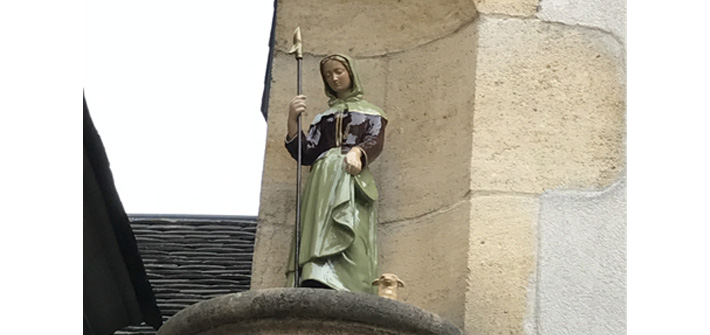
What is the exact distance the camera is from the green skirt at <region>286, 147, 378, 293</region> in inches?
312

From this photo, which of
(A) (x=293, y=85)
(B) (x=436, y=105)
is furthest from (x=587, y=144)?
(A) (x=293, y=85)

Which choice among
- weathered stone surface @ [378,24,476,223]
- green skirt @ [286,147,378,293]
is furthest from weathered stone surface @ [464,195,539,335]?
green skirt @ [286,147,378,293]

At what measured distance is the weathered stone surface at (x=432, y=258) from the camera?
799 cm

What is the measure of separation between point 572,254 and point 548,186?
0.26 m

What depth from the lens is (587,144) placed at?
819 centimetres

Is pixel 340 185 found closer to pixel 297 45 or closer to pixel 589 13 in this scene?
pixel 297 45

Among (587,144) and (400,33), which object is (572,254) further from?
(400,33)

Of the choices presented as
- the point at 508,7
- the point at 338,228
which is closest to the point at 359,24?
the point at 508,7

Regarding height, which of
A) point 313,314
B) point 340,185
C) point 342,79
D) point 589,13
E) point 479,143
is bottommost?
point 313,314

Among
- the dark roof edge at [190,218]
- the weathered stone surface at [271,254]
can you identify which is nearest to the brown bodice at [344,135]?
the weathered stone surface at [271,254]

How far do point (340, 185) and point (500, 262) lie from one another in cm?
58

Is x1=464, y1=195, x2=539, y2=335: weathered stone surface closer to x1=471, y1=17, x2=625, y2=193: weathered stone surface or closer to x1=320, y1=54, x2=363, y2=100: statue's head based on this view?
x1=471, y1=17, x2=625, y2=193: weathered stone surface

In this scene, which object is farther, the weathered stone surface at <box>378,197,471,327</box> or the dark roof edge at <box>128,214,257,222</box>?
the dark roof edge at <box>128,214,257,222</box>

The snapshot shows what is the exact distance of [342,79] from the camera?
27.7 ft
